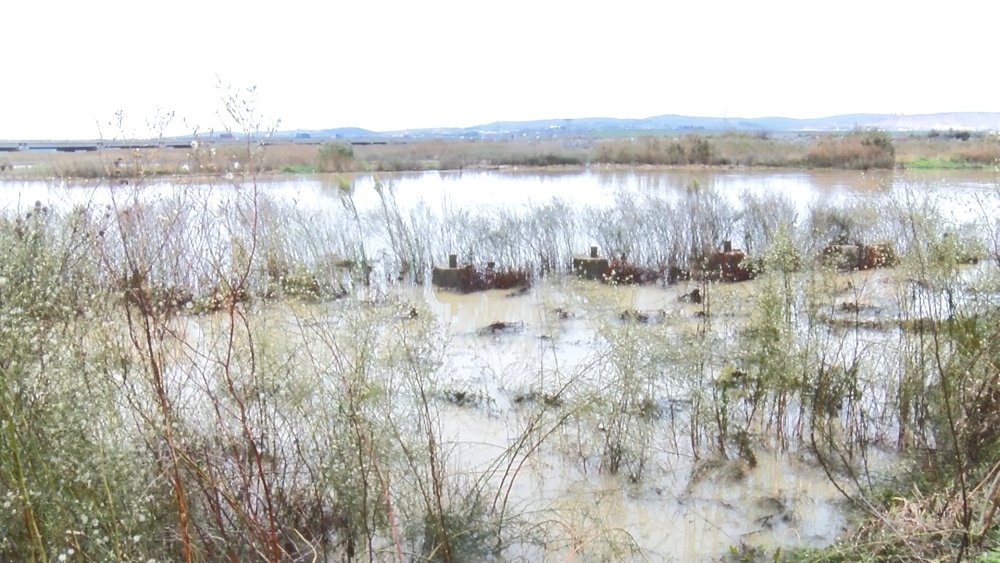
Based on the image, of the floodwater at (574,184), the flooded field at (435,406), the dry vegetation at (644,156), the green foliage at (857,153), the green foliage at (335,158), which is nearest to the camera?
the flooded field at (435,406)

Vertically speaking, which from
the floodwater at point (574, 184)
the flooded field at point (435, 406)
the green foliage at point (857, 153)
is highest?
the green foliage at point (857, 153)

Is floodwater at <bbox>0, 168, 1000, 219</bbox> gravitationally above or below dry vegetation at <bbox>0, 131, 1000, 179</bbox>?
below

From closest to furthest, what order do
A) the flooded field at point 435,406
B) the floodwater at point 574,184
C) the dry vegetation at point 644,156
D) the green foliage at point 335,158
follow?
the flooded field at point 435,406
the floodwater at point 574,184
the dry vegetation at point 644,156
the green foliage at point 335,158

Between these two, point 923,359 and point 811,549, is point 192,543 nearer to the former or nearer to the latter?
point 811,549

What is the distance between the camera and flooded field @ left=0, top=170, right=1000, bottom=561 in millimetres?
3643

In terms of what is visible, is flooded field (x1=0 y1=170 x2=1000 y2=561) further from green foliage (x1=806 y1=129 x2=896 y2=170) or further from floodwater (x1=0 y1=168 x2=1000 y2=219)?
green foliage (x1=806 y1=129 x2=896 y2=170)

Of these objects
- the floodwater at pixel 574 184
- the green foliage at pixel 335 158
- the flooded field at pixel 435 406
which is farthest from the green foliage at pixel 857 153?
the flooded field at pixel 435 406

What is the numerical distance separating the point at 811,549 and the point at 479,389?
3866mm

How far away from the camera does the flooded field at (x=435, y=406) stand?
364cm

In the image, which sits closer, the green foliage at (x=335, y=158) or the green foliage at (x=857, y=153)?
the green foliage at (x=857, y=153)

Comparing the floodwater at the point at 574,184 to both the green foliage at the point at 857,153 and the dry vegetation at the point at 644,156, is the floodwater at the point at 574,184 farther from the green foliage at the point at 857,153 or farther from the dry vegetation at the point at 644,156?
the dry vegetation at the point at 644,156

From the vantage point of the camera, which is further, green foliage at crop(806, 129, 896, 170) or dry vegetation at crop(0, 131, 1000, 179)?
dry vegetation at crop(0, 131, 1000, 179)

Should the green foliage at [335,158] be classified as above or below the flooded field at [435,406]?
above

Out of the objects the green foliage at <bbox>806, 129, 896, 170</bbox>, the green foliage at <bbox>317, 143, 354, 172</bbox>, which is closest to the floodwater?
the green foliage at <bbox>806, 129, 896, 170</bbox>
